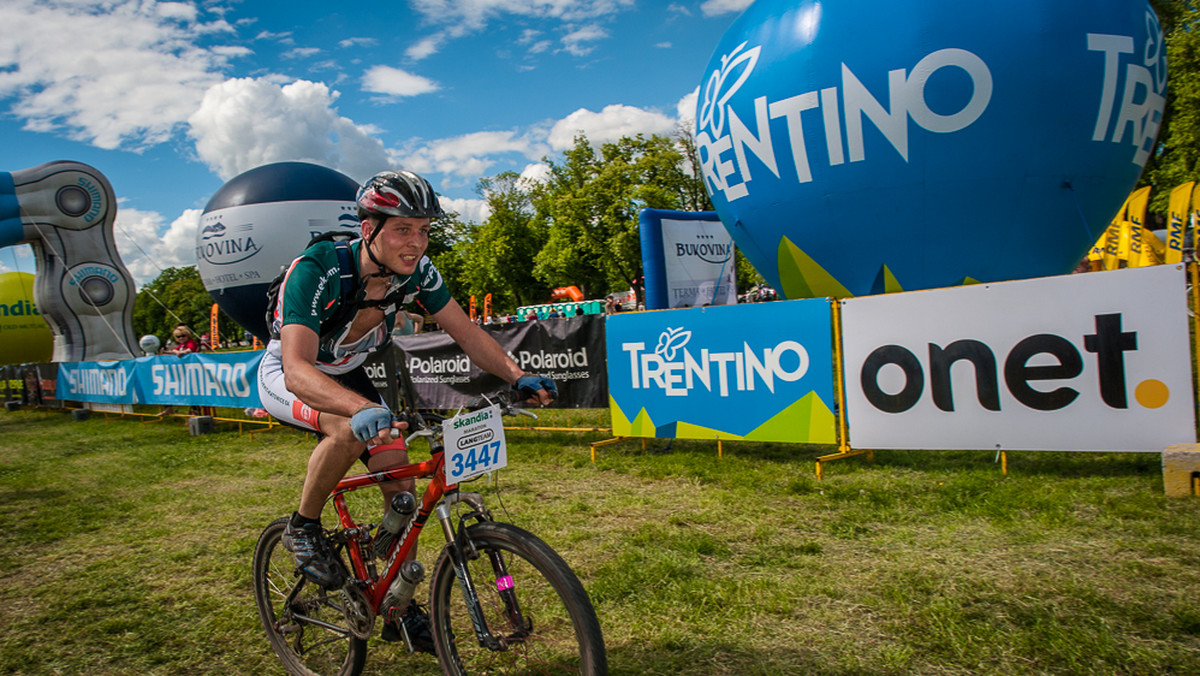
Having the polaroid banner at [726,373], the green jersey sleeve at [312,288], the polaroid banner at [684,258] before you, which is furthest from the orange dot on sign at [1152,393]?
the polaroid banner at [684,258]

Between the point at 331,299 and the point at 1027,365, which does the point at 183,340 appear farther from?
the point at 1027,365

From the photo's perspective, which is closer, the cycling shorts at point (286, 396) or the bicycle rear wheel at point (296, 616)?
the cycling shorts at point (286, 396)

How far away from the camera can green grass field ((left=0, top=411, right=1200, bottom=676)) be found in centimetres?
308

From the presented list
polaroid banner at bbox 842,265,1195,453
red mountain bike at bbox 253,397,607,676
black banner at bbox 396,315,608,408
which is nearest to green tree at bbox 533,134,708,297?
black banner at bbox 396,315,608,408

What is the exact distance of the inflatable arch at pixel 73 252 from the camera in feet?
64.4

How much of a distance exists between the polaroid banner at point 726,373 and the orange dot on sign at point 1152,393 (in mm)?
2304

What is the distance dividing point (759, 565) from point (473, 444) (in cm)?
240

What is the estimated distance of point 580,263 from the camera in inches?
1791

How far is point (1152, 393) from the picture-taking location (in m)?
5.20

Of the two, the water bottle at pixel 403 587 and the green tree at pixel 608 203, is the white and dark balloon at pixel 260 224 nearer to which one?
the water bottle at pixel 403 587

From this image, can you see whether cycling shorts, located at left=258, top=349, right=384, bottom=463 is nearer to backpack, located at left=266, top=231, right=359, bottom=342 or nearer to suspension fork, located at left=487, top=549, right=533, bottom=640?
backpack, located at left=266, top=231, right=359, bottom=342

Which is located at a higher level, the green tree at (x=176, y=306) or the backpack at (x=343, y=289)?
the green tree at (x=176, y=306)

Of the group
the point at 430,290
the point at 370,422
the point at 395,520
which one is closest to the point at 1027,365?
the point at 430,290

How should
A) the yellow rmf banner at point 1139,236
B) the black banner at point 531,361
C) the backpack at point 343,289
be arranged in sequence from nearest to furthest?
the backpack at point 343,289 → the black banner at point 531,361 → the yellow rmf banner at point 1139,236
